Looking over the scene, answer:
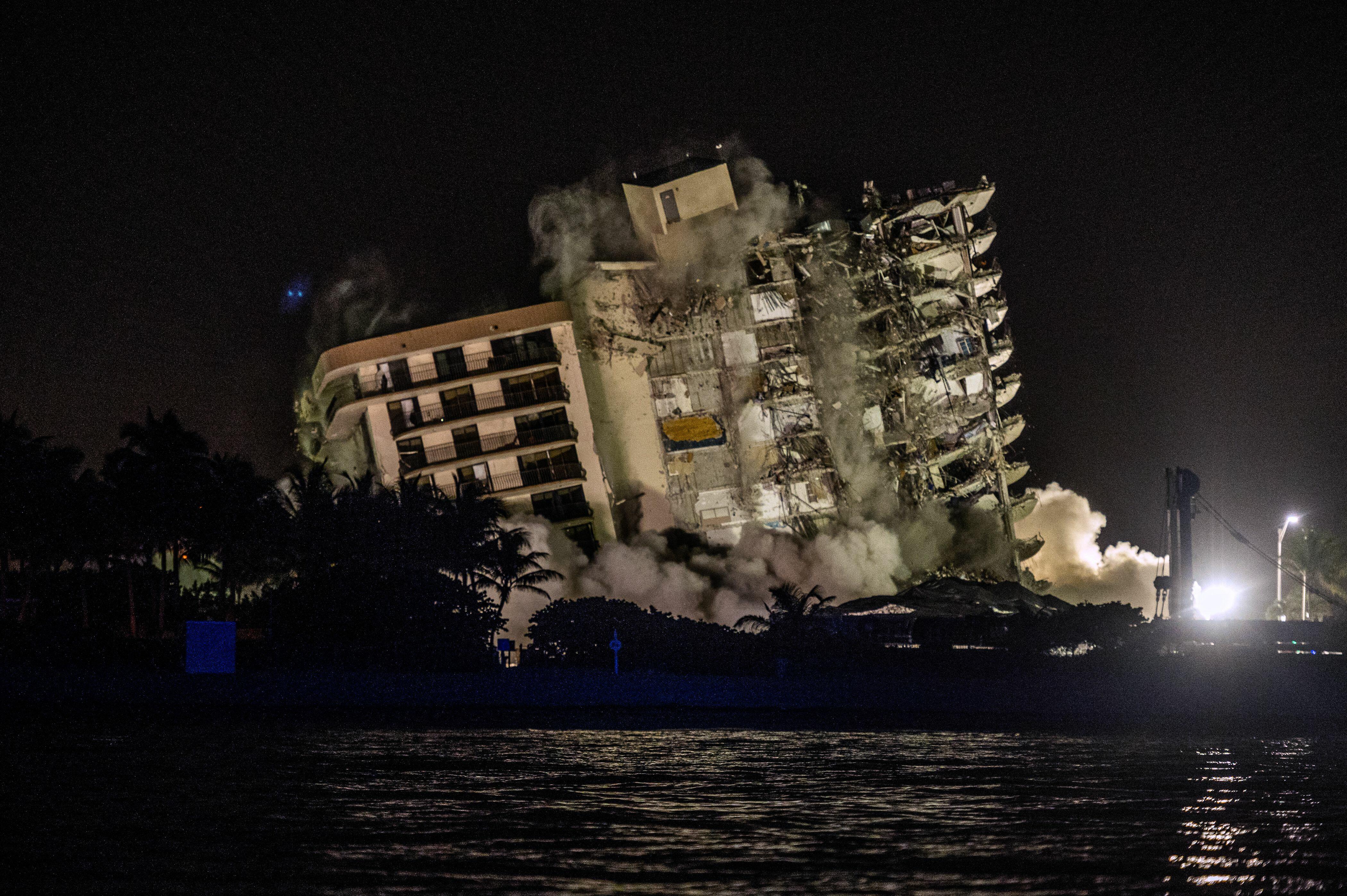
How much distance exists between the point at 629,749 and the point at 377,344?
44.9 m

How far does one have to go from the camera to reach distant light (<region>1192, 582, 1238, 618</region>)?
6919 centimetres

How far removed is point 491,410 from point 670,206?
50.5ft

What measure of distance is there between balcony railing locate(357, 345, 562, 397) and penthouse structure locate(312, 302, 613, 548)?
0.05m

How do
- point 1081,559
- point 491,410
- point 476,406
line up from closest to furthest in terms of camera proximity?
point 491,410, point 476,406, point 1081,559

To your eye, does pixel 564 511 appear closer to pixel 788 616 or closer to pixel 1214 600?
pixel 788 616

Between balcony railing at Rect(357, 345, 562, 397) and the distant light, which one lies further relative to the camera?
balcony railing at Rect(357, 345, 562, 397)

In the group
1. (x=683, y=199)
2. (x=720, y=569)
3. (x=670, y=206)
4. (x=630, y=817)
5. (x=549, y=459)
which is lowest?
(x=630, y=817)

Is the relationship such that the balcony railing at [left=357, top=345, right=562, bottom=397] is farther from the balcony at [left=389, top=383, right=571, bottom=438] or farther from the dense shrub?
the dense shrub

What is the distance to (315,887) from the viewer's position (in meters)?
13.7

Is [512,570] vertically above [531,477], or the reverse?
[531,477]

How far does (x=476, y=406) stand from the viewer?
72562mm

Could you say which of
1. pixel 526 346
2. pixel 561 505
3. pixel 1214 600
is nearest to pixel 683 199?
pixel 526 346

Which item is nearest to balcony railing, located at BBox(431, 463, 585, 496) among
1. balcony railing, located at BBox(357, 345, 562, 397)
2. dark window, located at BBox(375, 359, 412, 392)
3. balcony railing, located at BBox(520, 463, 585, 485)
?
balcony railing, located at BBox(520, 463, 585, 485)

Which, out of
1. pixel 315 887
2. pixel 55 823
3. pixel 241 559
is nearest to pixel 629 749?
pixel 55 823
